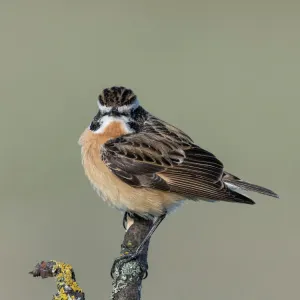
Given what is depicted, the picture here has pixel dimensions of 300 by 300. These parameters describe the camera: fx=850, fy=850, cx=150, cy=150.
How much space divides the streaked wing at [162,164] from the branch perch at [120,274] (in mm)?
638

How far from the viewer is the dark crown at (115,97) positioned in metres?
7.29

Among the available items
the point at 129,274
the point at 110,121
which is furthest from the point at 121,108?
the point at 129,274

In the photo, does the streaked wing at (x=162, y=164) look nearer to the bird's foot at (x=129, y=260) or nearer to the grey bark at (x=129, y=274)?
the grey bark at (x=129, y=274)

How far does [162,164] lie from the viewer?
7.53m

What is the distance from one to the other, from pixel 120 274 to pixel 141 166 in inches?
80.8

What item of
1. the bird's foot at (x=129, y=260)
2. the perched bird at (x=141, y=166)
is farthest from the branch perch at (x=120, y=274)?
the perched bird at (x=141, y=166)

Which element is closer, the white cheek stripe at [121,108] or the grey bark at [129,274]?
the grey bark at [129,274]

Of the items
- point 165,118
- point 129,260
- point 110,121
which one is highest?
point 165,118

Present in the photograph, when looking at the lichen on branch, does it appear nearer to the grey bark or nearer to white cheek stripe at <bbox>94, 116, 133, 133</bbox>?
the grey bark

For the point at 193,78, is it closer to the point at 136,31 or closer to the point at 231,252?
the point at 136,31

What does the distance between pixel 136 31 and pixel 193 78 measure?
3.08m

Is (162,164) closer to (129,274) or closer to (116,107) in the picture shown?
(116,107)

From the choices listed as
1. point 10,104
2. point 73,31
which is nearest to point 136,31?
point 73,31

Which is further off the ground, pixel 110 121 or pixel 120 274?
pixel 110 121
